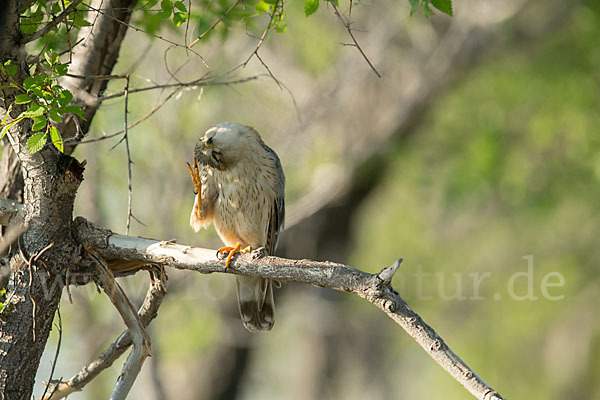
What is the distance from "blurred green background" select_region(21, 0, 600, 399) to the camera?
8266 millimetres

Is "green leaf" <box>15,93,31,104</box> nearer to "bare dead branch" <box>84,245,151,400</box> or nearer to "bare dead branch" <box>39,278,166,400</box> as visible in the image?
"bare dead branch" <box>84,245,151,400</box>

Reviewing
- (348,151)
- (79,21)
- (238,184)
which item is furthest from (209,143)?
(348,151)

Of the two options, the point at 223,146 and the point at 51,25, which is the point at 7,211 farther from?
the point at 223,146

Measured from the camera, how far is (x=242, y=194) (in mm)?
4344

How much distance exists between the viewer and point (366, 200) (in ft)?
34.3

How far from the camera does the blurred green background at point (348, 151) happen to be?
8266 mm

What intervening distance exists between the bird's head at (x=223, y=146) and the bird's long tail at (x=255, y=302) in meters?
0.78

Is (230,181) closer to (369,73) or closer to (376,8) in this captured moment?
(369,73)

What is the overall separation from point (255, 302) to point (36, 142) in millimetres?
2190

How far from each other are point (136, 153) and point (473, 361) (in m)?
12.9

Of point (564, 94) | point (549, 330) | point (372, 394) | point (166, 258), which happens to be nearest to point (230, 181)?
point (166, 258)

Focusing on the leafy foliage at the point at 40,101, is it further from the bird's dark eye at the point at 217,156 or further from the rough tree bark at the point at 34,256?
the bird's dark eye at the point at 217,156

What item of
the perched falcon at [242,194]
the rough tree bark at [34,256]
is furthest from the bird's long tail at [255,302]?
the rough tree bark at [34,256]

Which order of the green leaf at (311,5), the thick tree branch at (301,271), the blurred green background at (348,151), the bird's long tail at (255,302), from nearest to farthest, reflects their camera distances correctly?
1. the thick tree branch at (301,271)
2. the green leaf at (311,5)
3. the bird's long tail at (255,302)
4. the blurred green background at (348,151)
